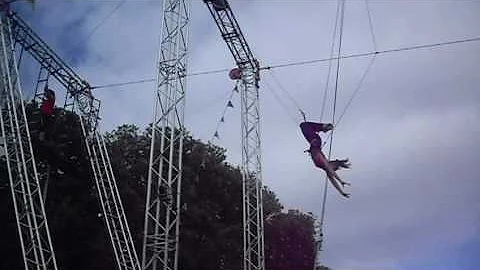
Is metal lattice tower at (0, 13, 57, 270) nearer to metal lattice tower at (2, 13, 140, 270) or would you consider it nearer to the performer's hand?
metal lattice tower at (2, 13, 140, 270)

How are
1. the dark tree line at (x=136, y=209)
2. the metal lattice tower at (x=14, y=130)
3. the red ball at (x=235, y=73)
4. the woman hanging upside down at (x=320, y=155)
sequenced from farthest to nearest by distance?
the dark tree line at (x=136, y=209), the red ball at (x=235, y=73), the metal lattice tower at (x=14, y=130), the woman hanging upside down at (x=320, y=155)

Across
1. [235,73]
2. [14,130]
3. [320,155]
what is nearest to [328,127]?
[320,155]

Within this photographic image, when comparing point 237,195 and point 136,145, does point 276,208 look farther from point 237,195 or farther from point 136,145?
point 136,145

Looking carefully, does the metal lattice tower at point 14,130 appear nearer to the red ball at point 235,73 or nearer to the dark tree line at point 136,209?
the dark tree line at point 136,209

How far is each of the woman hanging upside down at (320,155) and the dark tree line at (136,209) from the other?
34.0 feet

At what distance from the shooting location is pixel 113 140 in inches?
918

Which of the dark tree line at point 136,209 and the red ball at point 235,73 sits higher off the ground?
the red ball at point 235,73

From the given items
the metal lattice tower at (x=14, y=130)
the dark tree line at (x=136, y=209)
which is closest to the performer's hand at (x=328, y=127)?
the metal lattice tower at (x=14, y=130)

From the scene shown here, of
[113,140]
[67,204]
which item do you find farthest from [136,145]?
[67,204]

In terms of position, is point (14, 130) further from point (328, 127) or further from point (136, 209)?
point (328, 127)

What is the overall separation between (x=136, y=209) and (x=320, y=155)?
13.1 m

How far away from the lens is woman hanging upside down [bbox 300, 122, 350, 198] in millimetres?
8562

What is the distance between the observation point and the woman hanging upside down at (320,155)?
28.1ft

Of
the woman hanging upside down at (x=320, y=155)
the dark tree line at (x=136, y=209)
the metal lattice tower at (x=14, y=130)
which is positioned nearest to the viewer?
the woman hanging upside down at (x=320, y=155)
